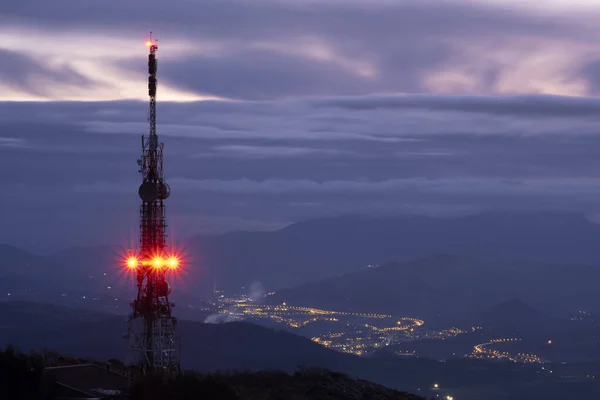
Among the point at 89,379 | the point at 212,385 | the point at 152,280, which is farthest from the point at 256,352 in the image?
the point at 212,385

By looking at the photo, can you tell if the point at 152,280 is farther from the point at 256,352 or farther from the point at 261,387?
the point at 256,352

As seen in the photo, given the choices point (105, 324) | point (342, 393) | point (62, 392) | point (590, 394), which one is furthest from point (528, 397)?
point (62, 392)

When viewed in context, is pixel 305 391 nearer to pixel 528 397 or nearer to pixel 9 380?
pixel 9 380

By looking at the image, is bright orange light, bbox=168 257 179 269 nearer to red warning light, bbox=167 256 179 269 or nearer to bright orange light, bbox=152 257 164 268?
red warning light, bbox=167 256 179 269

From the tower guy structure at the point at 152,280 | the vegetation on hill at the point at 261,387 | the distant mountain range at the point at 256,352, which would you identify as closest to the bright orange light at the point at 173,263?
the tower guy structure at the point at 152,280

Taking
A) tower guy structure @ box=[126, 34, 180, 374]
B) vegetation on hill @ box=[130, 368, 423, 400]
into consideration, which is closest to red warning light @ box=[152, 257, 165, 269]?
tower guy structure @ box=[126, 34, 180, 374]

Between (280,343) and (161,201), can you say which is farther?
(280,343)

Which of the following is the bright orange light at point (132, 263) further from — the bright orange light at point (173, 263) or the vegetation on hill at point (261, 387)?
the vegetation on hill at point (261, 387)
